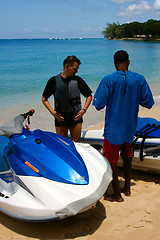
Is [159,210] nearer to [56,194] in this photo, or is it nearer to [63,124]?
[56,194]

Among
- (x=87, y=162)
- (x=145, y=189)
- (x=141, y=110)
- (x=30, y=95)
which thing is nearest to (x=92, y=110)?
(x=141, y=110)

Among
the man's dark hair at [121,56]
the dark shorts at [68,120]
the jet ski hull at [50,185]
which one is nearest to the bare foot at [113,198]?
the jet ski hull at [50,185]

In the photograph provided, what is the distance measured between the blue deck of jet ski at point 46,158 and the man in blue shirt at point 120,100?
21.1 inches

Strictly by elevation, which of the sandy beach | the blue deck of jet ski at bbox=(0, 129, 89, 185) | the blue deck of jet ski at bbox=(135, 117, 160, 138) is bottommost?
the sandy beach

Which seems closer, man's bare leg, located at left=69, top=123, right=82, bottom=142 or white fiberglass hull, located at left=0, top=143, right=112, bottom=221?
white fiberglass hull, located at left=0, top=143, right=112, bottom=221

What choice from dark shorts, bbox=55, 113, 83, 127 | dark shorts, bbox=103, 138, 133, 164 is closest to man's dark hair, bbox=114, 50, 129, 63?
dark shorts, bbox=103, 138, 133, 164

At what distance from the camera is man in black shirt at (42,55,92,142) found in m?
3.90

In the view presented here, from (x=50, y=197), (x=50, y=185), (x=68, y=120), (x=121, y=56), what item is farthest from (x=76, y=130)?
(x=50, y=197)

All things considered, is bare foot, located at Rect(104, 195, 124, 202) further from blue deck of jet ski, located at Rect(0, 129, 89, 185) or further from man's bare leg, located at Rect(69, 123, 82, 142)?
man's bare leg, located at Rect(69, 123, 82, 142)

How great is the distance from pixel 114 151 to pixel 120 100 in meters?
0.67

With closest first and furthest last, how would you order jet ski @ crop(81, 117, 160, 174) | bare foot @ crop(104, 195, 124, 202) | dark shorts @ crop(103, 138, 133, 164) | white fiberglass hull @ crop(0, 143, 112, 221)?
1. white fiberglass hull @ crop(0, 143, 112, 221)
2. dark shorts @ crop(103, 138, 133, 164)
3. bare foot @ crop(104, 195, 124, 202)
4. jet ski @ crop(81, 117, 160, 174)

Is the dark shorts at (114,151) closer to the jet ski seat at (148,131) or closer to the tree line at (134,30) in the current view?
the jet ski seat at (148,131)

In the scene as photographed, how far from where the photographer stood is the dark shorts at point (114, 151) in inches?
135

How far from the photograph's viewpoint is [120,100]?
320cm
